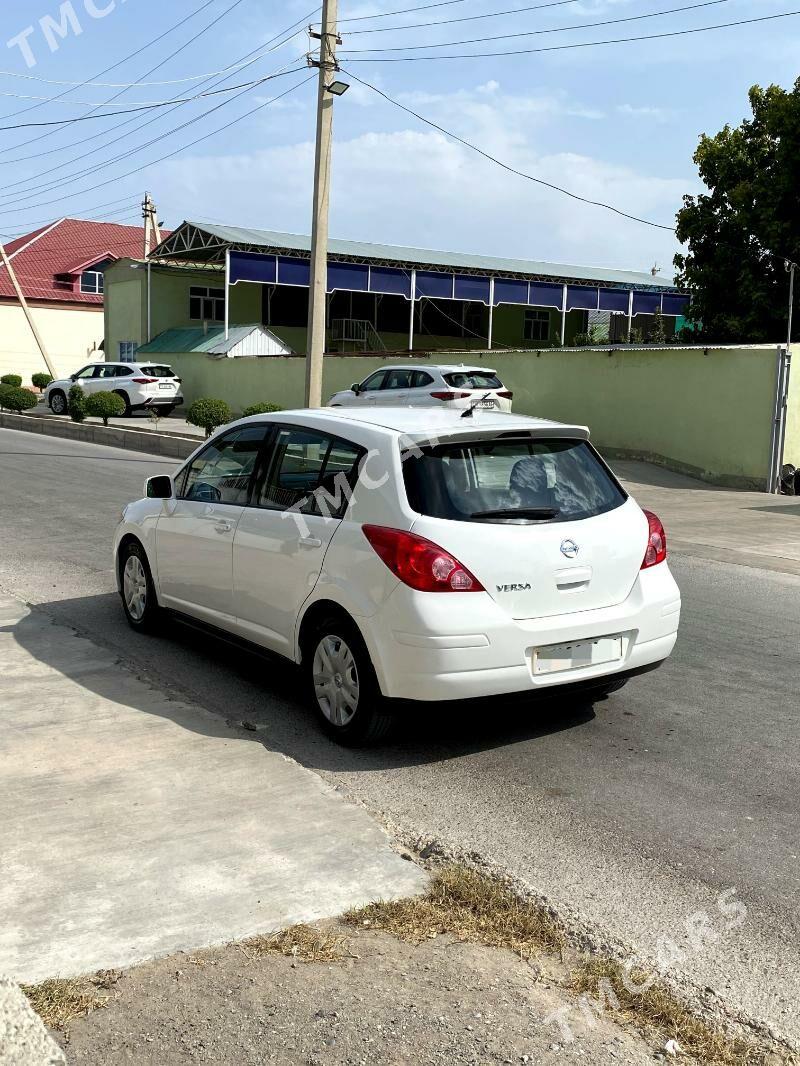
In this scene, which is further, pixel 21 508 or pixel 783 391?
pixel 783 391

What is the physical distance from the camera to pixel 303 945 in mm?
3303

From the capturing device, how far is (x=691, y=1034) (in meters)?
2.94

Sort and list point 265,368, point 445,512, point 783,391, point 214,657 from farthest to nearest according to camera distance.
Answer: point 265,368 < point 783,391 < point 214,657 < point 445,512

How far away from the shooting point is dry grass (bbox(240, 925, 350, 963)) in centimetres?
325

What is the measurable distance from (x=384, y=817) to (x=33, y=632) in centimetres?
379

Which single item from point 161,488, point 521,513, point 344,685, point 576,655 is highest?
point 521,513

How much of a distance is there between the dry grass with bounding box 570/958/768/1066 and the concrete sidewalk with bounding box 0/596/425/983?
0.73 metres

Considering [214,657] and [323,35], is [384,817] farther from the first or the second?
[323,35]

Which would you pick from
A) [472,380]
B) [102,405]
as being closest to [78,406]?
[102,405]

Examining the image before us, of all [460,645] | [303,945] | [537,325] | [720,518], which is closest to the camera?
[303,945]

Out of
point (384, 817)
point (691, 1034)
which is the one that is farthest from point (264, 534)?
point (691, 1034)

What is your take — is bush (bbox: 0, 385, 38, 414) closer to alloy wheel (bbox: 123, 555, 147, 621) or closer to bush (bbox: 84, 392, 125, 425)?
bush (bbox: 84, 392, 125, 425)

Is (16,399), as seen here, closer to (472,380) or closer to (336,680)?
(472,380)

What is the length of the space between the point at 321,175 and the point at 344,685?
1498 centimetres
